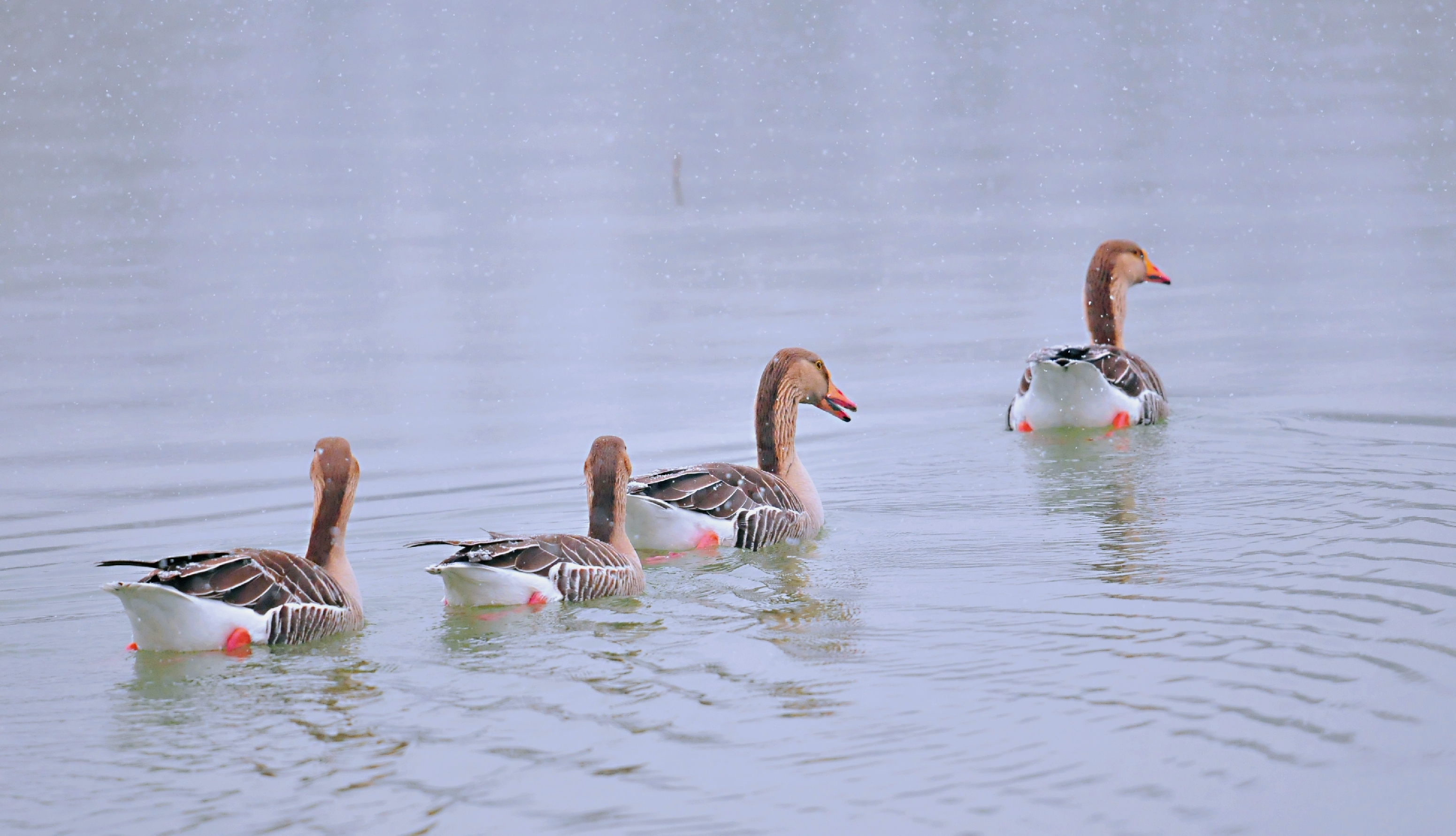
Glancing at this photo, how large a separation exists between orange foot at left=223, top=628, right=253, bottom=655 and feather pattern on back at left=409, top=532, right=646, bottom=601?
99cm

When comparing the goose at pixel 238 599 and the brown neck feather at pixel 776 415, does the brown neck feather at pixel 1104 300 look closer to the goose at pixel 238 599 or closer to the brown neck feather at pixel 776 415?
the brown neck feather at pixel 776 415

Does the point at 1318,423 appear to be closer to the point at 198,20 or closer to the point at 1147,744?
the point at 1147,744

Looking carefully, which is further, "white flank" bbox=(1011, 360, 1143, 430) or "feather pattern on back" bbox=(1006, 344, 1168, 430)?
"white flank" bbox=(1011, 360, 1143, 430)

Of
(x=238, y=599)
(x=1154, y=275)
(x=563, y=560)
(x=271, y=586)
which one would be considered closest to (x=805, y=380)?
(x=563, y=560)

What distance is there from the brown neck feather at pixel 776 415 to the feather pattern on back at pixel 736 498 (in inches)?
34.9

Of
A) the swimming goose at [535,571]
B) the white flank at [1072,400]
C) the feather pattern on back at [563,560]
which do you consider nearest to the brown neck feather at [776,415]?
the swimming goose at [535,571]

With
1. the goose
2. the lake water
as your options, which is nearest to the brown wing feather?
the lake water

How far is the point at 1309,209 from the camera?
27.8 m

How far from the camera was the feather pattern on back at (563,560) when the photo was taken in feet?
29.7

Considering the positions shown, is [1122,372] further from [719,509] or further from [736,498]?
[719,509]

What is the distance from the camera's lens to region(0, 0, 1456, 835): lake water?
6.58m

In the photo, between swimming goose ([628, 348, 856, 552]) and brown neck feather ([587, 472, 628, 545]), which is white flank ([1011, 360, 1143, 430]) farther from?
brown neck feather ([587, 472, 628, 545])

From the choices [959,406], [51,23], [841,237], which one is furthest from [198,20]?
[959,406]

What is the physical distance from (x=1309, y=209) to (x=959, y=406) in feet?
46.7
